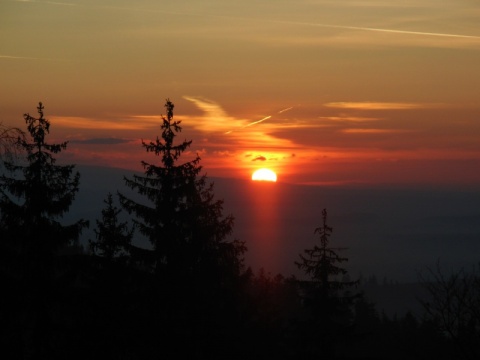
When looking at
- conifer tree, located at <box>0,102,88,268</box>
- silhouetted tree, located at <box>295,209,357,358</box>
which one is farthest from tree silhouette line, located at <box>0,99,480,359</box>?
silhouetted tree, located at <box>295,209,357,358</box>

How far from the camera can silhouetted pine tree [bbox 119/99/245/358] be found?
27.1 m

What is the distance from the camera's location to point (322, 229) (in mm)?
37250

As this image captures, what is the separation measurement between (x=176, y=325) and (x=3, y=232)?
656 cm

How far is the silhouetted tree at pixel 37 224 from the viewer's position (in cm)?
2370

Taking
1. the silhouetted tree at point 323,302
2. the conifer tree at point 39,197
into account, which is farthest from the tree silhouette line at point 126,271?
the silhouetted tree at point 323,302

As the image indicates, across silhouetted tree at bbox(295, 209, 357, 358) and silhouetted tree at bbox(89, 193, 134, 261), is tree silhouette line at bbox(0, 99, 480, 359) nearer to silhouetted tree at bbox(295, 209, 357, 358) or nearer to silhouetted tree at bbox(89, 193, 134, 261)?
silhouetted tree at bbox(89, 193, 134, 261)

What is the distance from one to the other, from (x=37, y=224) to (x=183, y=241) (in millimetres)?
5172

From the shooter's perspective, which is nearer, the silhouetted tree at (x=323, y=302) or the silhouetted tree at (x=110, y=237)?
the silhouetted tree at (x=110, y=237)

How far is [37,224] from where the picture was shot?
24031mm

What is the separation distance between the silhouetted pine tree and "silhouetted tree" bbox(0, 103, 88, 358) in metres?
3.56

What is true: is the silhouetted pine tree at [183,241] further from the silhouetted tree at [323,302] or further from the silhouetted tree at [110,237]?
the silhouetted tree at [323,302]

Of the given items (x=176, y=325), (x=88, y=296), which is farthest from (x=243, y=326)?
(x=88, y=296)

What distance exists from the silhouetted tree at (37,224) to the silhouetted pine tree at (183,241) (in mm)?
3555

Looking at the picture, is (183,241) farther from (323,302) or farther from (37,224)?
(323,302)
